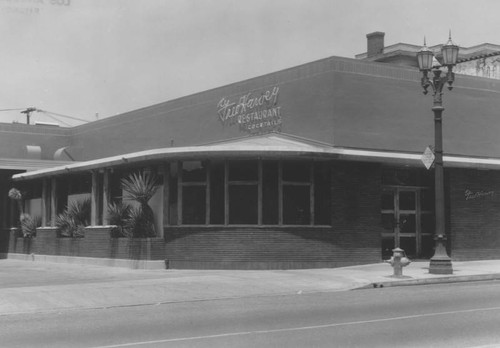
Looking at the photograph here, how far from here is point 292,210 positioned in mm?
21688

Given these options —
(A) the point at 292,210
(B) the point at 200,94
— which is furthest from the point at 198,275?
(B) the point at 200,94

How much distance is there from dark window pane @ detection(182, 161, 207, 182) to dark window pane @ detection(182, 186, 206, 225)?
274 millimetres

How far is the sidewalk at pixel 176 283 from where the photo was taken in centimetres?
1461

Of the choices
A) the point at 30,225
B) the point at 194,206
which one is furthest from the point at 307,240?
the point at 30,225

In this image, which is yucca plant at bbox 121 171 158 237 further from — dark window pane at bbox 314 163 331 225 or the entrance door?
the entrance door

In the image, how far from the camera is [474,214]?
24.1m

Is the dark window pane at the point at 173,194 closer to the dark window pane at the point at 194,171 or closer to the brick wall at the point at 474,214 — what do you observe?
the dark window pane at the point at 194,171

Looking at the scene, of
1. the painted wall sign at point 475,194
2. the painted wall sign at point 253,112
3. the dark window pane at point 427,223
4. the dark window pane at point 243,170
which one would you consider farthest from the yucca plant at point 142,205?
the painted wall sign at point 475,194

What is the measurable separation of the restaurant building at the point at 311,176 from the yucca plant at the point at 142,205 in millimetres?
420

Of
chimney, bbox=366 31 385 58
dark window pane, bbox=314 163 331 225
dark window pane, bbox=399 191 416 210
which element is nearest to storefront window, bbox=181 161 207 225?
dark window pane, bbox=314 163 331 225

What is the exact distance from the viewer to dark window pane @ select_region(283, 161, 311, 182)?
21.8m

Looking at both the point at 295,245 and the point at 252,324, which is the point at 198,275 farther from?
the point at 252,324

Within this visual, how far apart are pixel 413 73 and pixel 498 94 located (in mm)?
3972

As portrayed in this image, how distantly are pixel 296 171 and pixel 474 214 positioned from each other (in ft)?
21.8
